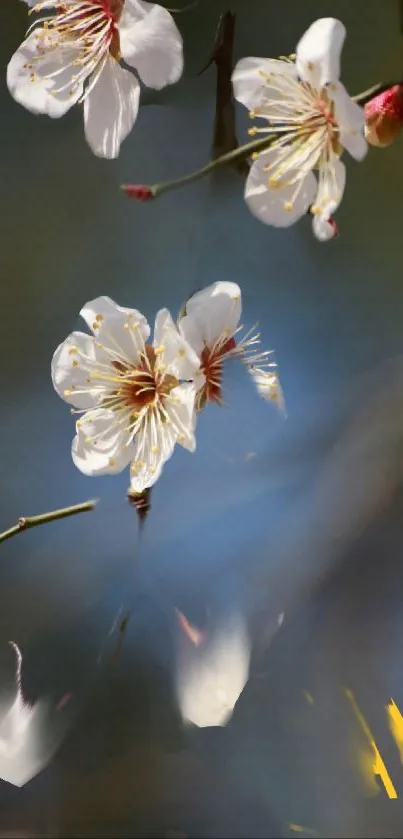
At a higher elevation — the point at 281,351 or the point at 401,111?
the point at 401,111

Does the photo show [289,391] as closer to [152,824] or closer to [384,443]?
[384,443]

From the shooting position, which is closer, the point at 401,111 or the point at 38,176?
the point at 401,111

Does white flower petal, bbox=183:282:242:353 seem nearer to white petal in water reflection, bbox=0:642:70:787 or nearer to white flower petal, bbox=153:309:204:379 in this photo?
white flower petal, bbox=153:309:204:379

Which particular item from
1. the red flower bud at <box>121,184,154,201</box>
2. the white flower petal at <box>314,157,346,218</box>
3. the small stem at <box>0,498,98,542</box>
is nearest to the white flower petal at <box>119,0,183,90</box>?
the red flower bud at <box>121,184,154,201</box>

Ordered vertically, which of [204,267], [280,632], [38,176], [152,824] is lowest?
[152,824]

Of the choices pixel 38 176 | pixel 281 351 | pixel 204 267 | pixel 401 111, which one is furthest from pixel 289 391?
pixel 38 176

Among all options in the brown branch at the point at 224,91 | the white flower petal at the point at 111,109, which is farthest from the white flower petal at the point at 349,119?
the white flower petal at the point at 111,109

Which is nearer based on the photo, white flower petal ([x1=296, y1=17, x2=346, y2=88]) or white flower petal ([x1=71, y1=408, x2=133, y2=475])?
white flower petal ([x1=296, y1=17, x2=346, y2=88])
